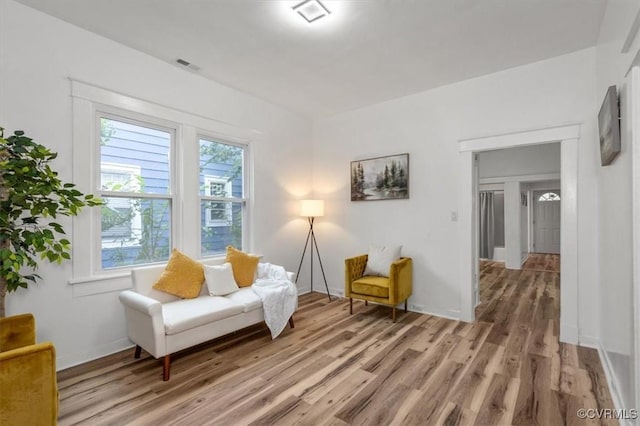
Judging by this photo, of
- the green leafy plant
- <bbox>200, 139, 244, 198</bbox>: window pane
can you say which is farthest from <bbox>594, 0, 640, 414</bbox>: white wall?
<bbox>200, 139, 244, 198</bbox>: window pane

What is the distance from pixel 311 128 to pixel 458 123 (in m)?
2.37

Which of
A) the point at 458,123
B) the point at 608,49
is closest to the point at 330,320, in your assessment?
the point at 458,123

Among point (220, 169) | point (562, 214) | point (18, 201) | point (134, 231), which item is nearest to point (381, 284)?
point (562, 214)

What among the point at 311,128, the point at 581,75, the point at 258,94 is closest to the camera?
the point at 581,75

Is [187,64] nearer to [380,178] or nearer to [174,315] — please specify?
[174,315]

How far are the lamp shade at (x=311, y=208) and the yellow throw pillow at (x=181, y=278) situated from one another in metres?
1.89

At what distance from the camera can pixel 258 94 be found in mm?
4137

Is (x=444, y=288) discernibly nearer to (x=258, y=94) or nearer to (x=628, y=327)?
(x=628, y=327)

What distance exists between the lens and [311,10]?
2.39 metres

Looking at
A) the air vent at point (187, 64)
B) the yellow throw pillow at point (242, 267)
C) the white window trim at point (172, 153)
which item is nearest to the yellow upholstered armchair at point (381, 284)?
the yellow throw pillow at point (242, 267)

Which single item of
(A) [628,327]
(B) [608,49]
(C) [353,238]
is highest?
(B) [608,49]

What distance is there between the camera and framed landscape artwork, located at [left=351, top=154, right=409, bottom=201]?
13.7ft

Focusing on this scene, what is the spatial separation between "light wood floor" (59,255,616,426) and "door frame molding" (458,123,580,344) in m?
0.27

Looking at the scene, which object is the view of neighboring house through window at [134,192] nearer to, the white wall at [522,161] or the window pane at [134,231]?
the window pane at [134,231]
